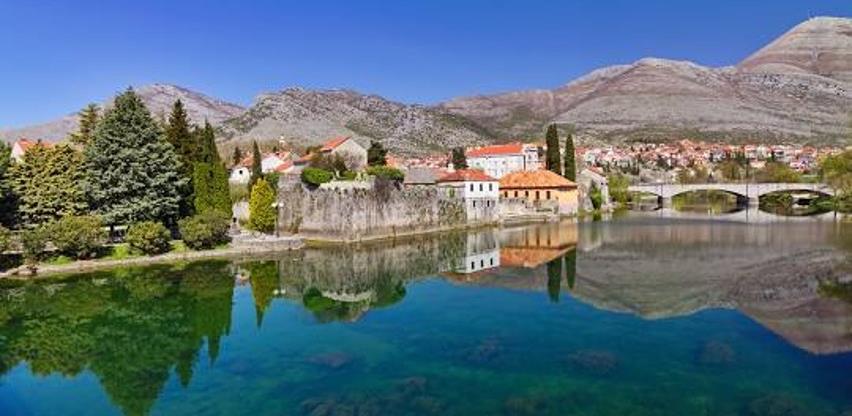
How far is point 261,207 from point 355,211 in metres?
5.36

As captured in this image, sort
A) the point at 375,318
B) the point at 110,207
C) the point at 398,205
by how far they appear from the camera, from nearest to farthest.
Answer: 1. the point at 375,318
2. the point at 110,207
3. the point at 398,205

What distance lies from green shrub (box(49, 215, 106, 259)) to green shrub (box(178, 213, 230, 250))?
3.76 m

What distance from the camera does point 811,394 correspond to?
11.5 meters

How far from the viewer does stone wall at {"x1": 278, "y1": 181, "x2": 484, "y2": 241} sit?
37.4 m

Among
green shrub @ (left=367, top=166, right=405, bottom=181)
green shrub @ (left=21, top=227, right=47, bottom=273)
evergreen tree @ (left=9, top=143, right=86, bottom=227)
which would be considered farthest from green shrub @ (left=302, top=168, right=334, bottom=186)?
green shrub @ (left=21, top=227, right=47, bottom=273)

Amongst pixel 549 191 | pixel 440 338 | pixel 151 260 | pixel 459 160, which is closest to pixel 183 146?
pixel 151 260

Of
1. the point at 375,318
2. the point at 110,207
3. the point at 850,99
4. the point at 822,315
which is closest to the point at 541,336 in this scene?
the point at 375,318

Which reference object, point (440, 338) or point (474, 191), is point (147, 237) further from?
point (474, 191)

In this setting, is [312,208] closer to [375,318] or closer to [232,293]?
[232,293]

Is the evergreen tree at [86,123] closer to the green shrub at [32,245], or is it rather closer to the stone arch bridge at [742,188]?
the green shrub at [32,245]

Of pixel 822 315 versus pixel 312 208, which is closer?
pixel 822 315

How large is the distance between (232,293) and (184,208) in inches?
574

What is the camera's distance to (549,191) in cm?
5997

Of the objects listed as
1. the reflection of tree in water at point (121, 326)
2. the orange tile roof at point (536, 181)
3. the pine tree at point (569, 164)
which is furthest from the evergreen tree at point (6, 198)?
the pine tree at point (569, 164)
